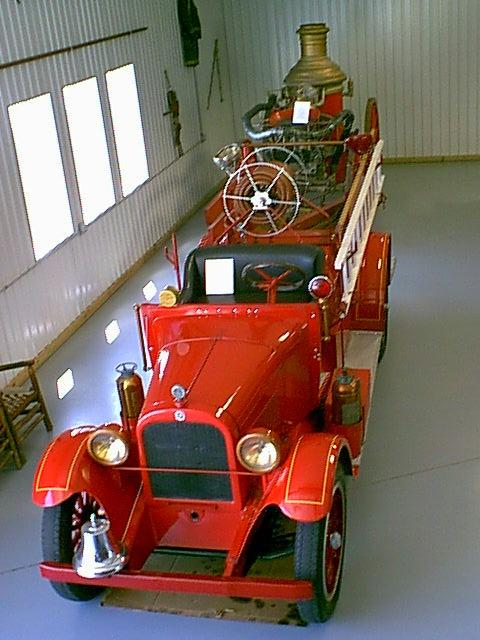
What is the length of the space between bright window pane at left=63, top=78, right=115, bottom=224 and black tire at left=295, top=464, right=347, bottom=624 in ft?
15.7

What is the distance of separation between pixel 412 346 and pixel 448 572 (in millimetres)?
2681

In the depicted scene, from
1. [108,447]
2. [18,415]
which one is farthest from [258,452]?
[18,415]

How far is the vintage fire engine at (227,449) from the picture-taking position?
3.30 m

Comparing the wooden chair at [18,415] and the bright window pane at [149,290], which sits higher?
the wooden chair at [18,415]

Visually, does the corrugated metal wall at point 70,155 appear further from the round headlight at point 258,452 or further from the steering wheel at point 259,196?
the round headlight at point 258,452

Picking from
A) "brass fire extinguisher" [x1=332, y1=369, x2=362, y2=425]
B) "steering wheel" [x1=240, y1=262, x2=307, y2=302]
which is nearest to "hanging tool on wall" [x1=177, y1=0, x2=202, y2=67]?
"steering wheel" [x1=240, y1=262, x2=307, y2=302]

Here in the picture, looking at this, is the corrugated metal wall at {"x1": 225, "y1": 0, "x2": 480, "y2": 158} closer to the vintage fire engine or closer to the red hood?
the vintage fire engine

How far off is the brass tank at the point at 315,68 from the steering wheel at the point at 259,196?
3785 millimetres

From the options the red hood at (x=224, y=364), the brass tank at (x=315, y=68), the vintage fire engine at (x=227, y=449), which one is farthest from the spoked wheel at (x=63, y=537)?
the brass tank at (x=315, y=68)

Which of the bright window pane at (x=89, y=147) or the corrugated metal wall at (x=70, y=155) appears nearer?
the corrugated metal wall at (x=70, y=155)

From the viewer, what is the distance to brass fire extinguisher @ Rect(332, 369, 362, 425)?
4113mm

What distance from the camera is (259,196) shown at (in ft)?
18.7

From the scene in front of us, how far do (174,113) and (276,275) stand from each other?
5.81 metres

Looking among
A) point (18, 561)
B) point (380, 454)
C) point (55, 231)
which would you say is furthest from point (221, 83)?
point (18, 561)
